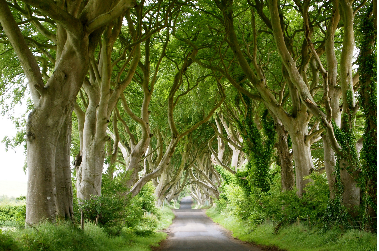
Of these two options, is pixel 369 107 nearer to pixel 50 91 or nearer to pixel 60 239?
pixel 50 91

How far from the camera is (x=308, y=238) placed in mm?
12000

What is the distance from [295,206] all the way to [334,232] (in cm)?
257

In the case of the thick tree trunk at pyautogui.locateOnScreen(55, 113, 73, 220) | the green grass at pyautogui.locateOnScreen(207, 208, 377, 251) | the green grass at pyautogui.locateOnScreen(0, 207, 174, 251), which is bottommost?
the green grass at pyautogui.locateOnScreen(207, 208, 377, 251)

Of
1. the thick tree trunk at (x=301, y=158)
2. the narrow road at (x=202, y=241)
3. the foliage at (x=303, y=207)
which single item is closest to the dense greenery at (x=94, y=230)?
the narrow road at (x=202, y=241)

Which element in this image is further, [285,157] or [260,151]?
[260,151]

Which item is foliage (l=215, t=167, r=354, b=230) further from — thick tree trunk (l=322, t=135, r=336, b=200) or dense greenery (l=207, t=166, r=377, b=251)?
thick tree trunk (l=322, t=135, r=336, b=200)

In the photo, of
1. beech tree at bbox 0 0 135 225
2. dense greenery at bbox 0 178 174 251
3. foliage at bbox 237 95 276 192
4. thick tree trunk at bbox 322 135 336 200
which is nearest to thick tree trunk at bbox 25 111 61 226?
beech tree at bbox 0 0 135 225

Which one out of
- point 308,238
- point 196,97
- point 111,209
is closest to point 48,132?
point 111,209

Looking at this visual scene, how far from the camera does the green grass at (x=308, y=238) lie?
9.38 m

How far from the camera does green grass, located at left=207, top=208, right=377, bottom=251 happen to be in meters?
9.38

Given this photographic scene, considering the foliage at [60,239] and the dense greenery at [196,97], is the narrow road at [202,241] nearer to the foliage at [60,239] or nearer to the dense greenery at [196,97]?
the dense greenery at [196,97]

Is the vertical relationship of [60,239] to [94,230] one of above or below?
above

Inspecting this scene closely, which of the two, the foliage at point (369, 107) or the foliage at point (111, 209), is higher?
the foliage at point (369, 107)

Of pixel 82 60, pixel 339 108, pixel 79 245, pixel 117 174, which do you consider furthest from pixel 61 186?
pixel 339 108
